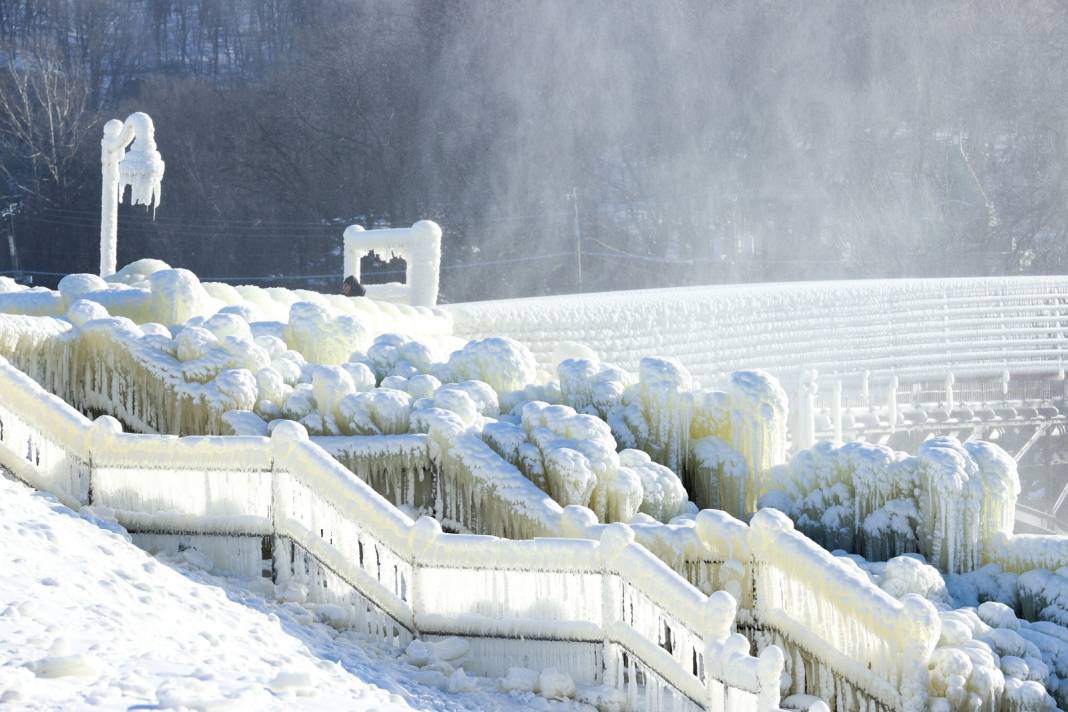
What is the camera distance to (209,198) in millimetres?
40750

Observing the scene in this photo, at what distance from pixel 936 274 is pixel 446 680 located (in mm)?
34192

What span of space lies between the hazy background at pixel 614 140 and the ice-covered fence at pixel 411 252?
21.9 m

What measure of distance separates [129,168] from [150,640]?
8.46 meters

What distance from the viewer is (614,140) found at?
42.9 m

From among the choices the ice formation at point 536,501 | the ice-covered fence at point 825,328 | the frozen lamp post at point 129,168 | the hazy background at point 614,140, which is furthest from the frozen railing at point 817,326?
the hazy background at point 614,140

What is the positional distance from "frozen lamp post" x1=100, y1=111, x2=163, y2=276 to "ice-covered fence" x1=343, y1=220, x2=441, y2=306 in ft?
8.07

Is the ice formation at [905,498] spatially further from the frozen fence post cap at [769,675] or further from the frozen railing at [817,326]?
the frozen railing at [817,326]

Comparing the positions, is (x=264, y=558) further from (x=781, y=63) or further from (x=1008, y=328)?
(x=781, y=63)

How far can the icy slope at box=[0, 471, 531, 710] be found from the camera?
19.5 feet

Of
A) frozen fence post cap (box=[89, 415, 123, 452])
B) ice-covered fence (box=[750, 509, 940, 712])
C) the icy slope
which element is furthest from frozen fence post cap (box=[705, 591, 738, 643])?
frozen fence post cap (box=[89, 415, 123, 452])

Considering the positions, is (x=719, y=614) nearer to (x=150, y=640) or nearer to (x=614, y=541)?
(x=614, y=541)

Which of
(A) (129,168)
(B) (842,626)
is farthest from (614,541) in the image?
(A) (129,168)

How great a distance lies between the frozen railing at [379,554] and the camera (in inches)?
308

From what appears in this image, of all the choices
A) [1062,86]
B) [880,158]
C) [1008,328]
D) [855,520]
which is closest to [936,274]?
[880,158]
